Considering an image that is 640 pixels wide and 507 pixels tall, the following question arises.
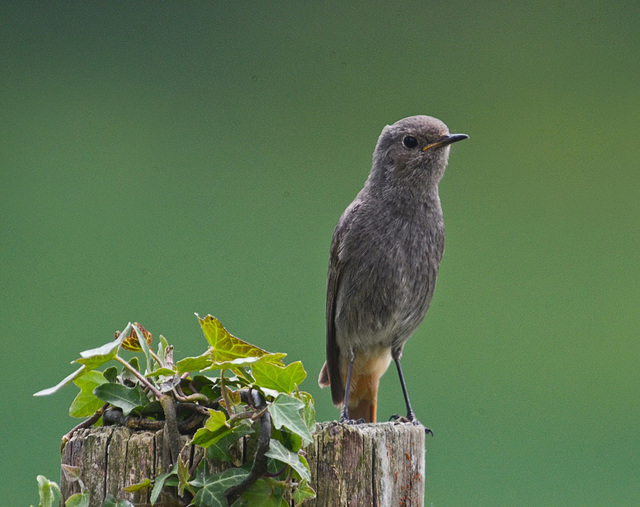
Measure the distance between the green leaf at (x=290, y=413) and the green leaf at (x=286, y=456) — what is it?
0.15 ft

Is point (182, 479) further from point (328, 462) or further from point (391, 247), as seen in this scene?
point (391, 247)

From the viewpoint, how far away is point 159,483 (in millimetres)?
1600

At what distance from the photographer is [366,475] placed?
189 centimetres

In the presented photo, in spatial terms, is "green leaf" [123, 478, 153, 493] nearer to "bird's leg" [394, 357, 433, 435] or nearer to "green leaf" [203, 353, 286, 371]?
"green leaf" [203, 353, 286, 371]

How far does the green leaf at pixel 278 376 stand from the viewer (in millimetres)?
1659

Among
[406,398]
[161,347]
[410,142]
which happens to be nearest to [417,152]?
[410,142]

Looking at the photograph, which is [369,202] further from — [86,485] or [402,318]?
[86,485]

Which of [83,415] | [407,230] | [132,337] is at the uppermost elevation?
[407,230]

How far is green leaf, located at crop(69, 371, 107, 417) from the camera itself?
1.76 metres

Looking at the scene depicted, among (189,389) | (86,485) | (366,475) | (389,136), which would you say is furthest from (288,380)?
(389,136)

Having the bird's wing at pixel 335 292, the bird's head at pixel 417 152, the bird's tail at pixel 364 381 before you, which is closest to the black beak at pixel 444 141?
the bird's head at pixel 417 152

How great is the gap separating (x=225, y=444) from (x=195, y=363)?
0.19 m

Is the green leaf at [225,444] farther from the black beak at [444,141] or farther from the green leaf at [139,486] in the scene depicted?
the black beak at [444,141]

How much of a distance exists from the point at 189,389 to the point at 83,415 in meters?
0.26
